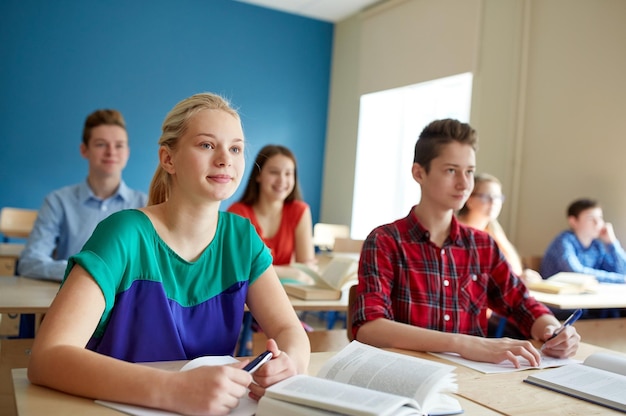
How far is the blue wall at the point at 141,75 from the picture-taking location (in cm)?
575

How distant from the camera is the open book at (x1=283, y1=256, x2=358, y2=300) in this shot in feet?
7.61

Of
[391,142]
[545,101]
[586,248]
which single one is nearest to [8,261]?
[586,248]

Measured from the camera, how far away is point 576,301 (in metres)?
2.76

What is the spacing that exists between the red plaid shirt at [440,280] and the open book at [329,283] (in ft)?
1.82

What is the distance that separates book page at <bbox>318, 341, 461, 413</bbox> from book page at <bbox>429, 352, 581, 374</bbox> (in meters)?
0.27

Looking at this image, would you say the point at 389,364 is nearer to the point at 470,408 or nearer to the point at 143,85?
the point at 470,408

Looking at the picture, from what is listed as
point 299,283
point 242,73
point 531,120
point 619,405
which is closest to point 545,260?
point 531,120

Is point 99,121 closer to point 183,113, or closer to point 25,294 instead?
point 25,294

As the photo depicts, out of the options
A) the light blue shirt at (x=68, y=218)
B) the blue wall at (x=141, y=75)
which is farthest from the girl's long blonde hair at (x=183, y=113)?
the blue wall at (x=141, y=75)

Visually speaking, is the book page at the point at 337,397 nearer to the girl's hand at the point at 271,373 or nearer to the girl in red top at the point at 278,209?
the girl's hand at the point at 271,373

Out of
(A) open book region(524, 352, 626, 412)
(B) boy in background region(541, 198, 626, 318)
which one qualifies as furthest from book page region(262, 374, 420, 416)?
(B) boy in background region(541, 198, 626, 318)

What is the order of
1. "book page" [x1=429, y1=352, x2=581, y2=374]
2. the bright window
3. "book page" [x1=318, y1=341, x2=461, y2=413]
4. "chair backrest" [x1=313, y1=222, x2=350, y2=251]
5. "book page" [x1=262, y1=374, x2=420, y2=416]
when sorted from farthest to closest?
the bright window, "chair backrest" [x1=313, y1=222, x2=350, y2=251], "book page" [x1=429, y1=352, x2=581, y2=374], "book page" [x1=318, y1=341, x2=461, y2=413], "book page" [x1=262, y1=374, x2=420, y2=416]

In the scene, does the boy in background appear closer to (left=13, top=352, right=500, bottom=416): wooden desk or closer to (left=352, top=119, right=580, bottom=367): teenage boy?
(left=352, top=119, right=580, bottom=367): teenage boy

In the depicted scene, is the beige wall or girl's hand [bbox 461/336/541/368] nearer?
girl's hand [bbox 461/336/541/368]
